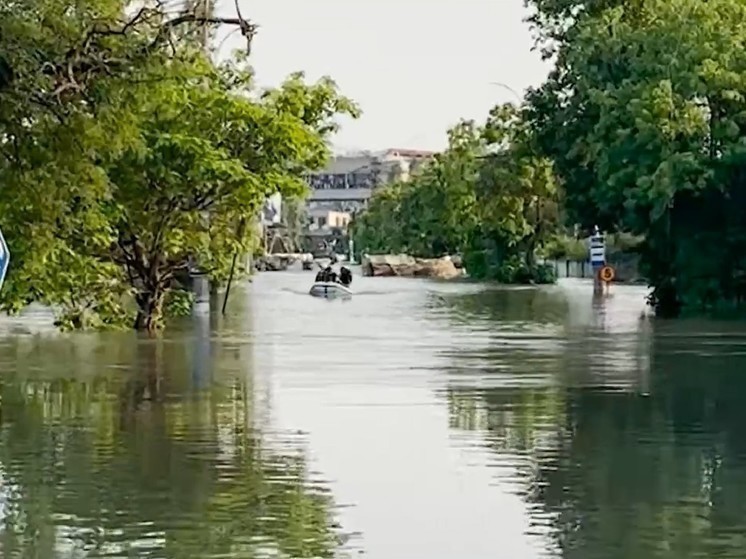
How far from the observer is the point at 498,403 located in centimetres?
2097

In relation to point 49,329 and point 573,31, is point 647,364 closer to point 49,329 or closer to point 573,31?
point 49,329

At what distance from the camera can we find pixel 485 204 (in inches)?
3556

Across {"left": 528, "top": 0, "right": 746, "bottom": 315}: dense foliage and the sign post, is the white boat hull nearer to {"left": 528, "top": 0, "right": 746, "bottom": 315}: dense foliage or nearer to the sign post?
the sign post

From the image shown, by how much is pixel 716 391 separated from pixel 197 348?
12.7m

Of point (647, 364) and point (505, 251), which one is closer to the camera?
point (647, 364)

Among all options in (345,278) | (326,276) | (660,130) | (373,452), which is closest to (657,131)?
(660,130)

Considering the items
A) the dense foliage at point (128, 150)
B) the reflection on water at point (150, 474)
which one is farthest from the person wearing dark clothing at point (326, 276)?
the reflection on water at point (150, 474)

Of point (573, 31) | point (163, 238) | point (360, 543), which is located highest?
point (573, 31)

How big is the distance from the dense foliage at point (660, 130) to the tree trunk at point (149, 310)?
1488 centimetres

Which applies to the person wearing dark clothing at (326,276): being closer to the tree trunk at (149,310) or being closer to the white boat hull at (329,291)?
the white boat hull at (329,291)

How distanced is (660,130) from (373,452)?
31.5 meters

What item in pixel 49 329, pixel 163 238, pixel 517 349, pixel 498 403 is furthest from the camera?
pixel 49 329

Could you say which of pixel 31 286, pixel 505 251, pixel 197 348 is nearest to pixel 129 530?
pixel 31 286

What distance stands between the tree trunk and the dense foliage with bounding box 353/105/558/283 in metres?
22.5
